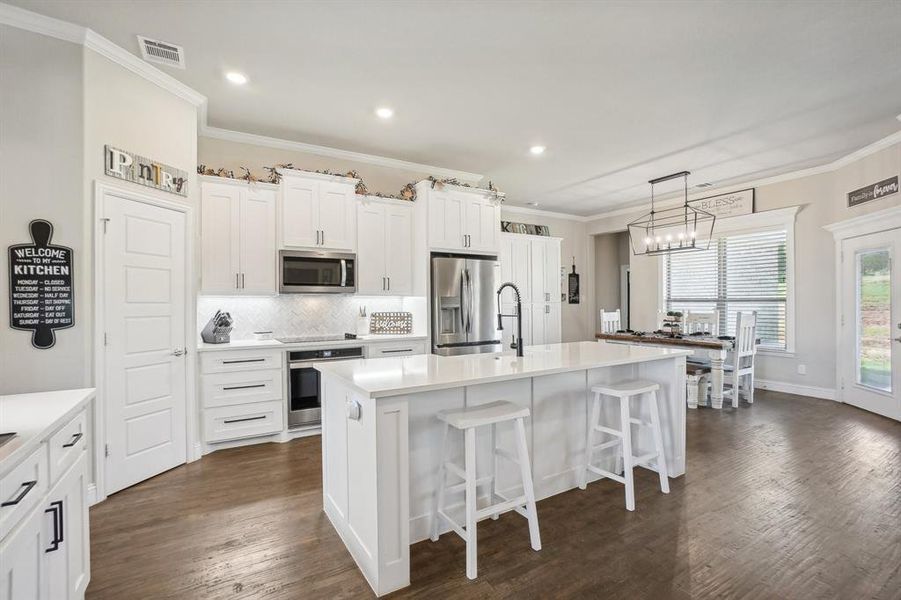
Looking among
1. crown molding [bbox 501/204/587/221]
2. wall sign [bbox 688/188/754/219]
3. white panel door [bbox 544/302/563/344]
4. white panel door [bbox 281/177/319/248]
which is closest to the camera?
white panel door [bbox 281/177/319/248]

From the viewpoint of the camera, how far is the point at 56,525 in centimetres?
144

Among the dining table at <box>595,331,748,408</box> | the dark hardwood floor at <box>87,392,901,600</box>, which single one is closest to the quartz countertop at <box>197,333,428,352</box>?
the dark hardwood floor at <box>87,392,901,600</box>

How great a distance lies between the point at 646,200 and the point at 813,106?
3.41 metres

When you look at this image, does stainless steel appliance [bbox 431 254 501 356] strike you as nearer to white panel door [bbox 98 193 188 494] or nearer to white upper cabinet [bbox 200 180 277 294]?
white upper cabinet [bbox 200 180 277 294]

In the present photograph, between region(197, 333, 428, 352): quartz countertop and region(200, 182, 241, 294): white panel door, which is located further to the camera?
region(200, 182, 241, 294): white panel door

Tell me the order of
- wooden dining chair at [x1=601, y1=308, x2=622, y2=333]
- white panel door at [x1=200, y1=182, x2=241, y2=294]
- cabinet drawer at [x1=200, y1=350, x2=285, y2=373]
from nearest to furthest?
cabinet drawer at [x1=200, y1=350, x2=285, y2=373], white panel door at [x1=200, y1=182, x2=241, y2=294], wooden dining chair at [x1=601, y1=308, x2=622, y2=333]

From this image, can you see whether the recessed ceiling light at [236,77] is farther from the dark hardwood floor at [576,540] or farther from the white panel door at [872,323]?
the white panel door at [872,323]

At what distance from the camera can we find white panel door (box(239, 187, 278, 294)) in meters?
3.99

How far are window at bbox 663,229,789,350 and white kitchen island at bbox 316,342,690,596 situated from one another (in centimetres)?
390

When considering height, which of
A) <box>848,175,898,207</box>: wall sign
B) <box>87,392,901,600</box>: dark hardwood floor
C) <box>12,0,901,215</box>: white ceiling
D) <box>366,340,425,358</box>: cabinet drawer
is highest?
<box>12,0,901,215</box>: white ceiling

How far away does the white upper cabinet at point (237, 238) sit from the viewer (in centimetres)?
382

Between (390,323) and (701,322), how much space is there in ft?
13.7

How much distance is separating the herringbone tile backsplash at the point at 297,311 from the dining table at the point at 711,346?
2.98 m

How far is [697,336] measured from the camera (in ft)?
17.7
